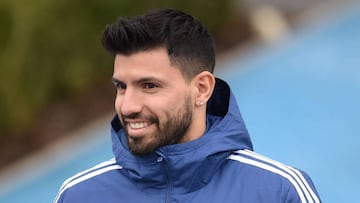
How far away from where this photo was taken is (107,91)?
10047mm

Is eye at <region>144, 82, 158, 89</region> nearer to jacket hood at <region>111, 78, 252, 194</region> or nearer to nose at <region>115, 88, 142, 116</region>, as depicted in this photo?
nose at <region>115, 88, 142, 116</region>

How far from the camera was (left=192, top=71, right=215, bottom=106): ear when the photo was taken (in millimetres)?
3926

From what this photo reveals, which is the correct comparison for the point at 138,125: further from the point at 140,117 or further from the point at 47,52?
the point at 47,52

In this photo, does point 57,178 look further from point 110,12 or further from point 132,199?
point 132,199

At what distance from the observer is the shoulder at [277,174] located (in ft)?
12.3

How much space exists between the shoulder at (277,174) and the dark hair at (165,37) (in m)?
0.37

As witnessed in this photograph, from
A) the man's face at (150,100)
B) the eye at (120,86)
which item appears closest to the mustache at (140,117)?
the man's face at (150,100)

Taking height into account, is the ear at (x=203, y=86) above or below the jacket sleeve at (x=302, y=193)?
above

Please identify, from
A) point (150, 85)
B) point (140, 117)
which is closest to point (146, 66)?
point (150, 85)

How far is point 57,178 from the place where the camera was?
28.0 ft

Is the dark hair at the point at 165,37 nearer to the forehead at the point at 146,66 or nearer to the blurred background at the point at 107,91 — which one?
the forehead at the point at 146,66

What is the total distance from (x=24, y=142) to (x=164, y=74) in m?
5.64

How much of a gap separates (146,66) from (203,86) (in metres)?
0.26

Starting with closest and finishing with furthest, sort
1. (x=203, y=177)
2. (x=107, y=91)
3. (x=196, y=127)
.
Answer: (x=203, y=177) → (x=196, y=127) → (x=107, y=91)
